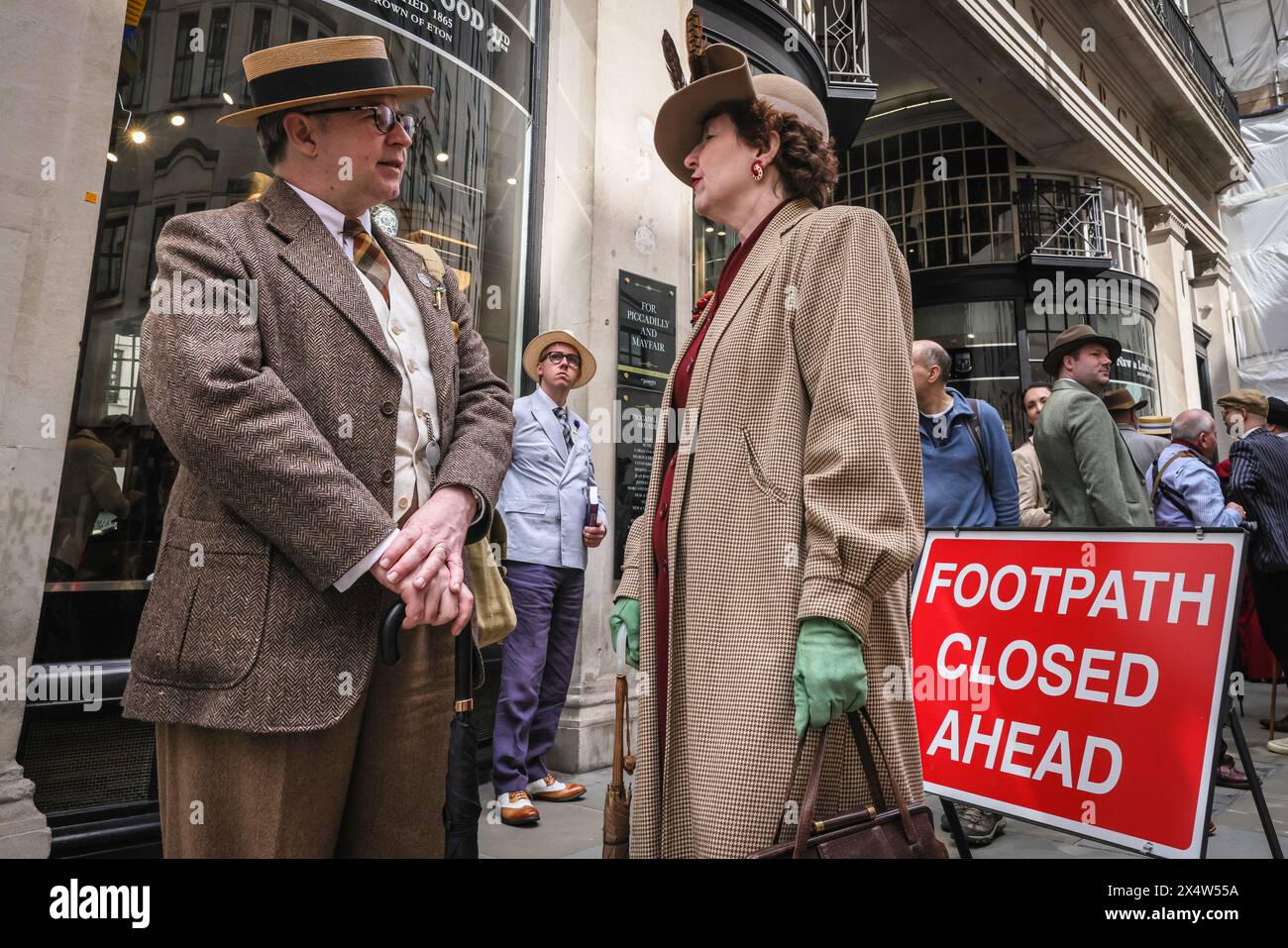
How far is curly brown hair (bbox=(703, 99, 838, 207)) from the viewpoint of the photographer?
2010 millimetres

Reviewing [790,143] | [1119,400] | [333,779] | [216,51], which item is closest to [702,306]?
[790,143]

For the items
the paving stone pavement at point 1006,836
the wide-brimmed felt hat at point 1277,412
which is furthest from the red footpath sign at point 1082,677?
the wide-brimmed felt hat at point 1277,412

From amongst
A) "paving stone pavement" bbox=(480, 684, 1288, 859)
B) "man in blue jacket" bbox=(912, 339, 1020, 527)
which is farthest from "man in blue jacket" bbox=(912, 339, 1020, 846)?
"paving stone pavement" bbox=(480, 684, 1288, 859)

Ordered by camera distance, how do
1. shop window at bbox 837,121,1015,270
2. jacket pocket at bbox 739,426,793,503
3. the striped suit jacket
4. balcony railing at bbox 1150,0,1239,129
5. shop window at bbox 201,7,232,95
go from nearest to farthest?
jacket pocket at bbox 739,426,793,503, shop window at bbox 201,7,232,95, the striped suit jacket, shop window at bbox 837,121,1015,270, balcony railing at bbox 1150,0,1239,129

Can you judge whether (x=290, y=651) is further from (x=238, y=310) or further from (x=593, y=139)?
(x=593, y=139)

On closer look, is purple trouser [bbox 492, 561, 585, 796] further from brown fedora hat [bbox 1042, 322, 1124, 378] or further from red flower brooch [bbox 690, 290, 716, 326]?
brown fedora hat [bbox 1042, 322, 1124, 378]

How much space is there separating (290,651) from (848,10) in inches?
387

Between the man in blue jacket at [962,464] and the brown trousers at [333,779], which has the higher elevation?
the man in blue jacket at [962,464]

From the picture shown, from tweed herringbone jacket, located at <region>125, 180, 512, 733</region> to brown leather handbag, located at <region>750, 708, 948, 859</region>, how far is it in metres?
0.83

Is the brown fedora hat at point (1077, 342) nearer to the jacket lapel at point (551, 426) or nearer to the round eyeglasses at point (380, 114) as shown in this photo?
the jacket lapel at point (551, 426)

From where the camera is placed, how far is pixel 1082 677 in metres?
2.72

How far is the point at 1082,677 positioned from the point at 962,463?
1.56m

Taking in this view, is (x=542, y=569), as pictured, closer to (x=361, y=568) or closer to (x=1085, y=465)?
(x=361, y=568)

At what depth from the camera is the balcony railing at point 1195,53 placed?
50.3ft
